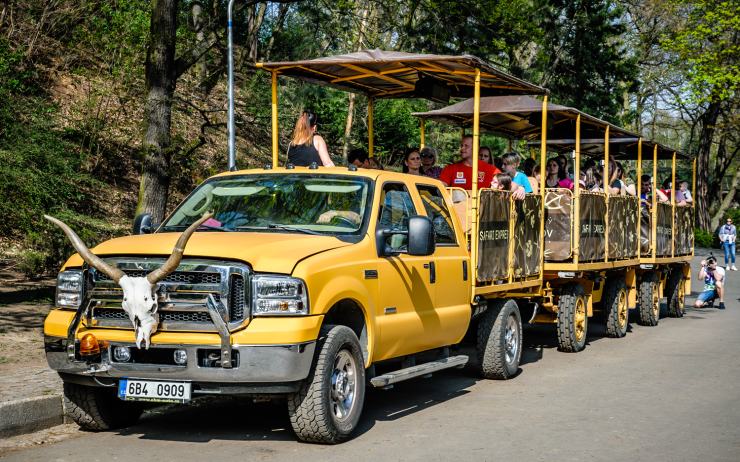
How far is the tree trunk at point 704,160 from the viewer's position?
169ft

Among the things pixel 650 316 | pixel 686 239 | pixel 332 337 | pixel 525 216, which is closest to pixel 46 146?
pixel 525 216

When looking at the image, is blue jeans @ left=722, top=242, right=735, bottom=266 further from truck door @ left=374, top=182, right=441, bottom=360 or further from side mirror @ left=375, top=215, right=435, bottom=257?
side mirror @ left=375, top=215, right=435, bottom=257

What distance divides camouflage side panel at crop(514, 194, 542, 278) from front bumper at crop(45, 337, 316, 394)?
5.16 meters

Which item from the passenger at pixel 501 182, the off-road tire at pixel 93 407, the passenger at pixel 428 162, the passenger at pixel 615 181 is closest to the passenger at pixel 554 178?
the passenger at pixel 615 181

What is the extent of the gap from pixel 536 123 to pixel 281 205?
8286 millimetres

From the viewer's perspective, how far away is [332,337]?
279 inches

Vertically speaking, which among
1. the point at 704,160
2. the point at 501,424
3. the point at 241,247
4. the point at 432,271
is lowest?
the point at 501,424

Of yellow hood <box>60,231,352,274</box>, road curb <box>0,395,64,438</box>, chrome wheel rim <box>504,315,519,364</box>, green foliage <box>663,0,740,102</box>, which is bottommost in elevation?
road curb <box>0,395,64,438</box>

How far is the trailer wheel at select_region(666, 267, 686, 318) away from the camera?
19531 mm

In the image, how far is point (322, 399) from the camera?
6949 millimetres

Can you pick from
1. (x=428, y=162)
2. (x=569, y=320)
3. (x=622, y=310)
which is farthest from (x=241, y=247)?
(x=622, y=310)

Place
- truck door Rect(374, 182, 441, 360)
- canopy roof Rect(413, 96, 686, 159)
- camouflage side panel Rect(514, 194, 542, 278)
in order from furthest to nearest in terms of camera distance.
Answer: canopy roof Rect(413, 96, 686, 159) < camouflage side panel Rect(514, 194, 542, 278) < truck door Rect(374, 182, 441, 360)

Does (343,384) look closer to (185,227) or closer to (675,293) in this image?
(185,227)

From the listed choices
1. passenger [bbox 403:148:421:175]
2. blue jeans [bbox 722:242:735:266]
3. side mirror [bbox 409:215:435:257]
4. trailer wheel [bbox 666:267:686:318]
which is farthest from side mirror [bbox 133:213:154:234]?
blue jeans [bbox 722:242:735:266]
